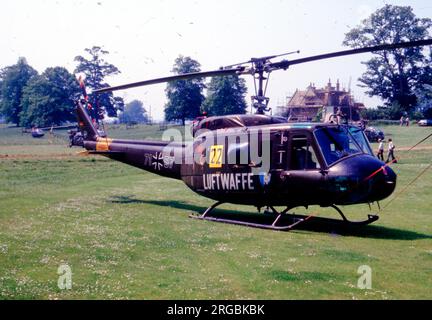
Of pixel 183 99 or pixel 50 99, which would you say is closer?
pixel 183 99

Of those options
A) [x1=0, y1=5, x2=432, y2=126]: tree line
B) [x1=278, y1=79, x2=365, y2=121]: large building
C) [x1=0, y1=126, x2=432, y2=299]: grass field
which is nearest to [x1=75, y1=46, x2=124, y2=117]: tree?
[x1=0, y1=5, x2=432, y2=126]: tree line

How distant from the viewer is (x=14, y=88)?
113500 millimetres

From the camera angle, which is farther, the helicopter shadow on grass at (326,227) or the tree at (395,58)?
the tree at (395,58)

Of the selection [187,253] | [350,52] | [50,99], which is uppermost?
[50,99]

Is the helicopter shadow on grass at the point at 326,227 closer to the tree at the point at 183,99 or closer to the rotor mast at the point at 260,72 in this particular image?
the rotor mast at the point at 260,72

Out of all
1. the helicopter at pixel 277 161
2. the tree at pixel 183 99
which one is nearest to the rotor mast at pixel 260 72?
the helicopter at pixel 277 161

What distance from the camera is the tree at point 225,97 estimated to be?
79.4 metres

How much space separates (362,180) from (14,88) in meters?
118

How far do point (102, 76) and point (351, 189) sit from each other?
99042mm

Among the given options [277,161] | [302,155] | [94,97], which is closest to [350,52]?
[302,155]

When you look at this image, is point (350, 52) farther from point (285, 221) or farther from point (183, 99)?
point (183, 99)

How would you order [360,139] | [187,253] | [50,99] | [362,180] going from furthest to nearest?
1. [50,99]
2. [360,139]
3. [362,180]
4. [187,253]

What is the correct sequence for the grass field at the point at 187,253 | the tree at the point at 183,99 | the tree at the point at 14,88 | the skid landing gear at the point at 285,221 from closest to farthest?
the grass field at the point at 187,253, the skid landing gear at the point at 285,221, the tree at the point at 183,99, the tree at the point at 14,88
